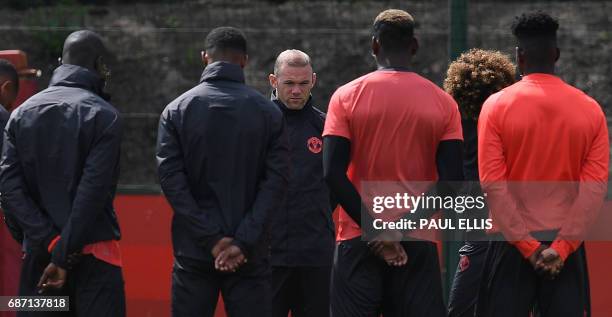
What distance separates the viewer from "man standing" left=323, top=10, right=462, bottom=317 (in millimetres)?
5750

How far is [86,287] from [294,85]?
1895 mm

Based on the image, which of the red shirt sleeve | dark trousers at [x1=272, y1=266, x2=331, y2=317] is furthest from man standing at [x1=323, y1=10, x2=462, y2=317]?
dark trousers at [x1=272, y1=266, x2=331, y2=317]

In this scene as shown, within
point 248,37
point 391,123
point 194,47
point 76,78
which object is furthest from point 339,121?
point 248,37

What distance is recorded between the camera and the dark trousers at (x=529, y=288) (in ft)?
18.6

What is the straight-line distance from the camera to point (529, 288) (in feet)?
18.8

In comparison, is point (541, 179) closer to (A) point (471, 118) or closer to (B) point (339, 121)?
(B) point (339, 121)

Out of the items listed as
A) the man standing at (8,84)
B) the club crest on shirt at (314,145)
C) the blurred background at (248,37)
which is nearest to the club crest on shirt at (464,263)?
the club crest on shirt at (314,145)

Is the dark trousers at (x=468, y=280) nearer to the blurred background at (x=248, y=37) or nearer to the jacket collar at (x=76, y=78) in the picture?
the jacket collar at (x=76, y=78)

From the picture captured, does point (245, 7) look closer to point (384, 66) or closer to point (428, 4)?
point (428, 4)

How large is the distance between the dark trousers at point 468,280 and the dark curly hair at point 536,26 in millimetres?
1368

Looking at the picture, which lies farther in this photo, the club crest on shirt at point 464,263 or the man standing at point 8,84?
the man standing at point 8,84

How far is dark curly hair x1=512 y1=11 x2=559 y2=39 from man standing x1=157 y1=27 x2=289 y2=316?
3.97 feet

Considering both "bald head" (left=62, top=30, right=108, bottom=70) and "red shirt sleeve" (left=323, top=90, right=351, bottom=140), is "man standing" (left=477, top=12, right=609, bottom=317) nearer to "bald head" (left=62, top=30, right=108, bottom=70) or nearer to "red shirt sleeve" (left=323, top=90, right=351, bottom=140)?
"red shirt sleeve" (left=323, top=90, right=351, bottom=140)

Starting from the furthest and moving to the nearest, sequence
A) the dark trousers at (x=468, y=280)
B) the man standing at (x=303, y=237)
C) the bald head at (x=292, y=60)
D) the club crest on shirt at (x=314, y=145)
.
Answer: the bald head at (x=292, y=60)
the club crest on shirt at (x=314, y=145)
the man standing at (x=303, y=237)
the dark trousers at (x=468, y=280)
